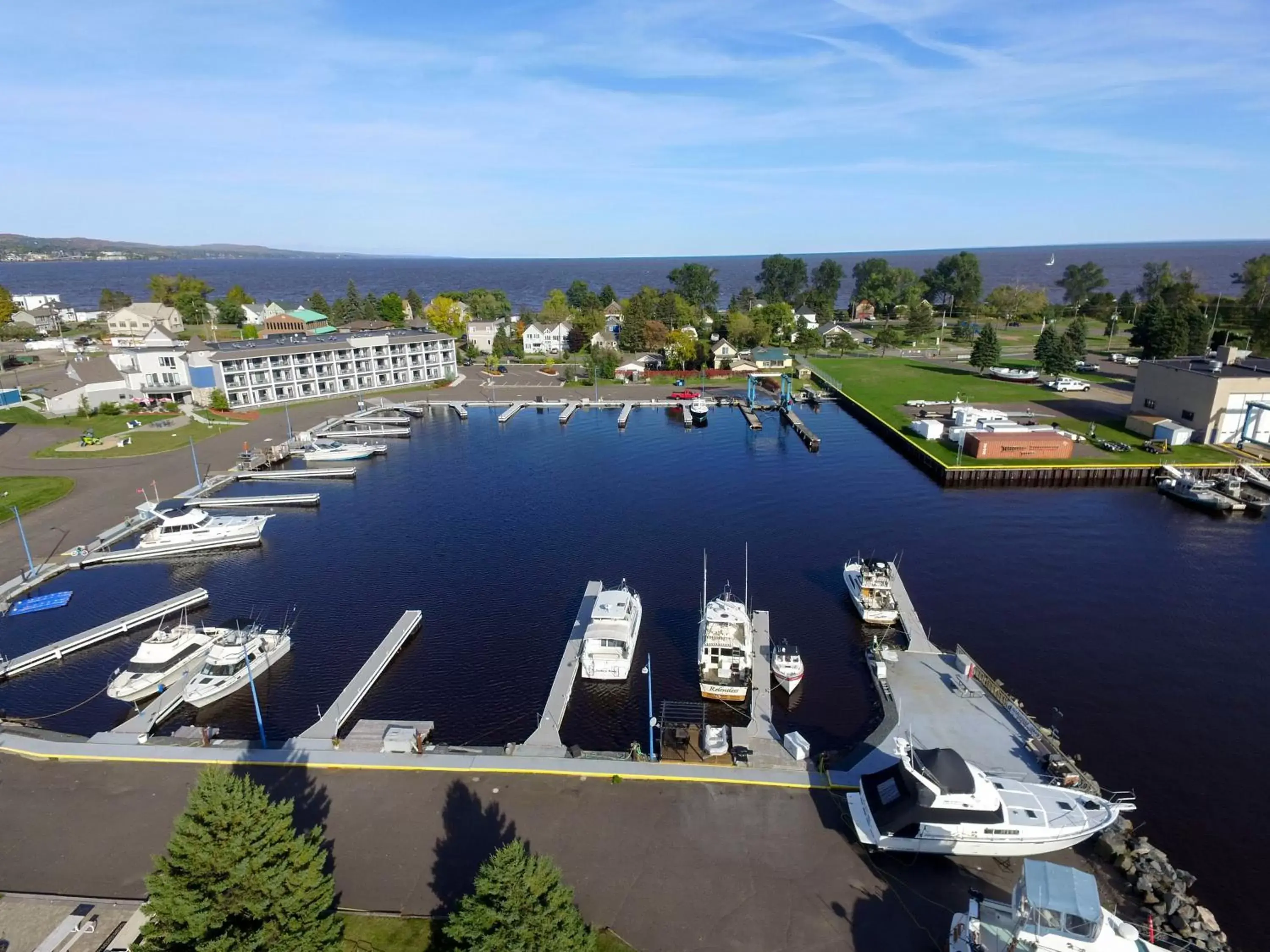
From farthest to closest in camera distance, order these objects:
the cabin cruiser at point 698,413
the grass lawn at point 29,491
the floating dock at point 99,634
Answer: the cabin cruiser at point 698,413, the grass lawn at point 29,491, the floating dock at point 99,634

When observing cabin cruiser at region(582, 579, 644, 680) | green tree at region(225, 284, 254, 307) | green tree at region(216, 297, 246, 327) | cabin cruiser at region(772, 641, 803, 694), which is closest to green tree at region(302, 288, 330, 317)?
green tree at region(216, 297, 246, 327)

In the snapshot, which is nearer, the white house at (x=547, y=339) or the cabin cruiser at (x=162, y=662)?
the cabin cruiser at (x=162, y=662)

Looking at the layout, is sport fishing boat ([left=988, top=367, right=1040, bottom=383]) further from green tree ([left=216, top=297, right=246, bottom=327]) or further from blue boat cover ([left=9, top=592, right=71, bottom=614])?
green tree ([left=216, top=297, right=246, bottom=327])

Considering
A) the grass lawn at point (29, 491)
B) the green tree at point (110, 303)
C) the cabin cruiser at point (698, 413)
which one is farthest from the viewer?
the green tree at point (110, 303)

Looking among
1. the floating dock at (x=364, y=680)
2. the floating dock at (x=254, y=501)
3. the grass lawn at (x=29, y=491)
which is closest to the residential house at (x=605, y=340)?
the floating dock at (x=254, y=501)

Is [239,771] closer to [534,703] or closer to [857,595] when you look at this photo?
[534,703]

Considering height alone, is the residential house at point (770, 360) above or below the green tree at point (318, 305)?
below

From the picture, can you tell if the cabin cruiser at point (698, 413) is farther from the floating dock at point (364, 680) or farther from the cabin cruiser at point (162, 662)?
the cabin cruiser at point (162, 662)

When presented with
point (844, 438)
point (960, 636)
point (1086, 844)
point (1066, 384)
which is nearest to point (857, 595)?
point (960, 636)

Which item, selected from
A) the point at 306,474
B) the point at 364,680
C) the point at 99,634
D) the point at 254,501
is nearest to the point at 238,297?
the point at 306,474
